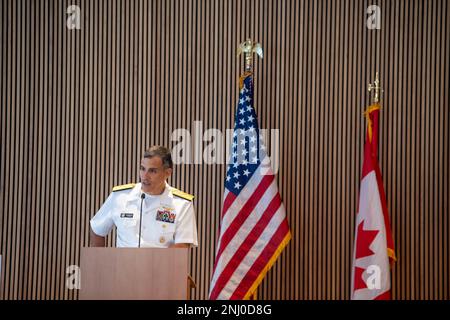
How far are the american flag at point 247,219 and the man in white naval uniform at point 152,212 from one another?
2.51ft

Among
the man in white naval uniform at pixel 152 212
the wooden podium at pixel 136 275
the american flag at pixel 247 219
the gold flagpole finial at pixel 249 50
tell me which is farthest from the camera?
the gold flagpole finial at pixel 249 50

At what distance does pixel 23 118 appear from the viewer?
7336 mm

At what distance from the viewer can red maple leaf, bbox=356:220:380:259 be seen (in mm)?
6746

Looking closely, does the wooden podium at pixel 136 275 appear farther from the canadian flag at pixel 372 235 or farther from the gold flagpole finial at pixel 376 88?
the gold flagpole finial at pixel 376 88

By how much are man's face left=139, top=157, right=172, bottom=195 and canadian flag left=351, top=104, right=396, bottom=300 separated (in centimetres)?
194

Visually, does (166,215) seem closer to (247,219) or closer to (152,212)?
(152,212)

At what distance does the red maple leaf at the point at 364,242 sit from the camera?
22.1 feet

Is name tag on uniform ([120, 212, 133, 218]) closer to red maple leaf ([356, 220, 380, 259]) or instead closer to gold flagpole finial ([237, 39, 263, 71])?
gold flagpole finial ([237, 39, 263, 71])

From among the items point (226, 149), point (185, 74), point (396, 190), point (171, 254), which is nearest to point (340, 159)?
point (396, 190)

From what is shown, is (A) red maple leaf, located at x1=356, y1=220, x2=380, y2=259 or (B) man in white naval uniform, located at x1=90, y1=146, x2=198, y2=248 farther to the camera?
(A) red maple leaf, located at x1=356, y1=220, x2=380, y2=259

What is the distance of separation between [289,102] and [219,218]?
4.16 ft

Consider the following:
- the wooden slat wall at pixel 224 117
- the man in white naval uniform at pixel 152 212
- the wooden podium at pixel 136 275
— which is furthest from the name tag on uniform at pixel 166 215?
the wooden slat wall at pixel 224 117
